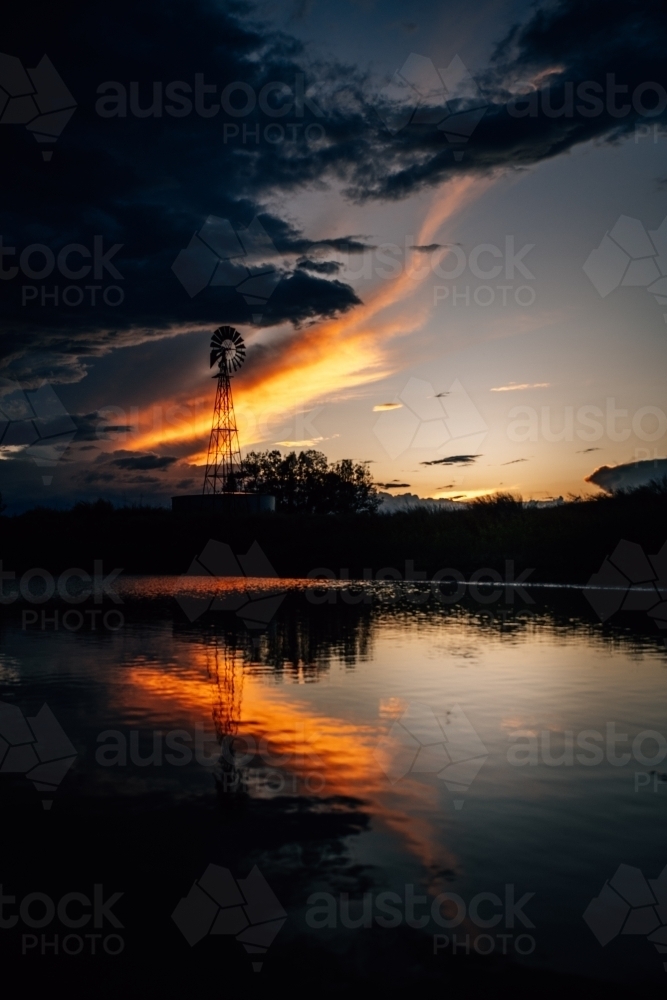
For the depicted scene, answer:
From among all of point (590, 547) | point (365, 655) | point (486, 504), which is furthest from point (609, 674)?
point (486, 504)

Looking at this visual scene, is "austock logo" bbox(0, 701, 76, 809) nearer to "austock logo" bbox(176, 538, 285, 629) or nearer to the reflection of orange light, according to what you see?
A: the reflection of orange light

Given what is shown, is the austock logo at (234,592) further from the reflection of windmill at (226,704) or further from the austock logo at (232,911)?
the austock logo at (232,911)

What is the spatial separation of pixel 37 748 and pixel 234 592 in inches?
981

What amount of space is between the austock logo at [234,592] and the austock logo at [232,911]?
16.4 m

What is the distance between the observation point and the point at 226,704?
12.5 metres

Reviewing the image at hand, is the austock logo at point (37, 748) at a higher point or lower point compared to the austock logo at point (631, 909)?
higher

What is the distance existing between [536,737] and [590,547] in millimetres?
31856

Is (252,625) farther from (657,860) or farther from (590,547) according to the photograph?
(590,547)

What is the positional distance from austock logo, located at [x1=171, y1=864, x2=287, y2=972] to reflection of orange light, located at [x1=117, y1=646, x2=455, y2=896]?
1.35 meters

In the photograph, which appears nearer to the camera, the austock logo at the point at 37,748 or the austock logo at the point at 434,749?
the austock logo at the point at 37,748

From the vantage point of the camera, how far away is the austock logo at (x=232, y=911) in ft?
18.7

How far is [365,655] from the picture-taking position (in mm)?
17703

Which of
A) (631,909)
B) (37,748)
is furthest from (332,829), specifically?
(37,748)

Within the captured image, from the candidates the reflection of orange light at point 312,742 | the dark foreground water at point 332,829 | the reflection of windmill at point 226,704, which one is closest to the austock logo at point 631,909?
the dark foreground water at point 332,829
